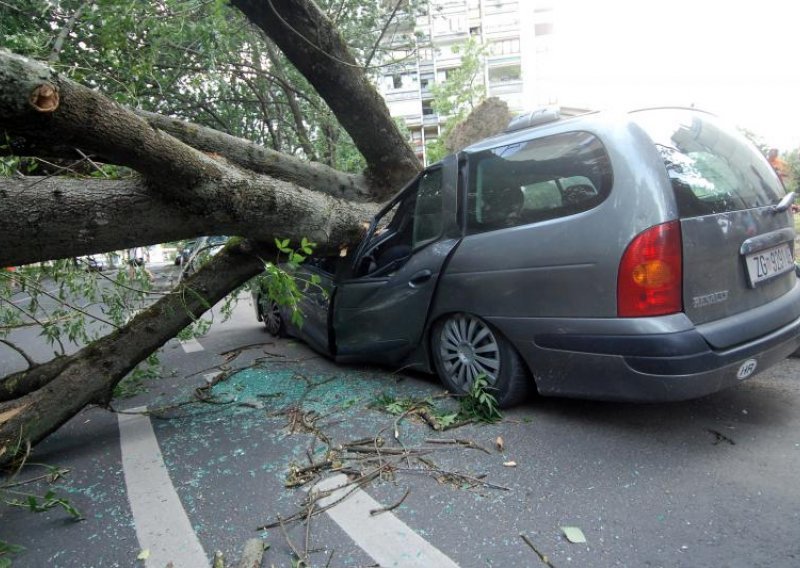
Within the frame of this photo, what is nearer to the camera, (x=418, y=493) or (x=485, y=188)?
(x=418, y=493)

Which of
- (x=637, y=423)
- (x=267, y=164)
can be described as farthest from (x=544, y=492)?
(x=267, y=164)

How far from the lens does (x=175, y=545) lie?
2.09 metres

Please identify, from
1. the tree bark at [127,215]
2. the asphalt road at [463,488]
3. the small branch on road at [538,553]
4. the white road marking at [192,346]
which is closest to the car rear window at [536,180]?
the asphalt road at [463,488]

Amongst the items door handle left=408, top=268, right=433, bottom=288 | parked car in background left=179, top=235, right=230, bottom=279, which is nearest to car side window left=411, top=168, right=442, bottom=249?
door handle left=408, top=268, right=433, bottom=288

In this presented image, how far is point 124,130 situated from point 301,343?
3447mm

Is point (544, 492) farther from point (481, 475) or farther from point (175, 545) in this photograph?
point (175, 545)

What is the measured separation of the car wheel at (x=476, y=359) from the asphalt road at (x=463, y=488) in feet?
0.54

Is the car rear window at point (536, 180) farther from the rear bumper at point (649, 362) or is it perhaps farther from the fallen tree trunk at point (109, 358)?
the fallen tree trunk at point (109, 358)

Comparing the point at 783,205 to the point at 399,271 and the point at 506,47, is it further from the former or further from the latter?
the point at 506,47

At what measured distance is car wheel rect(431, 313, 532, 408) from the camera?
115 inches

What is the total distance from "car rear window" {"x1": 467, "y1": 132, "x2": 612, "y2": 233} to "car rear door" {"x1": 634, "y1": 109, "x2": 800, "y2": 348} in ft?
1.01

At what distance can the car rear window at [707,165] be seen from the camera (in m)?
2.41

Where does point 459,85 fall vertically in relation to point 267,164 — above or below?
above

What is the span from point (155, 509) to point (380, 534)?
1.13 metres
